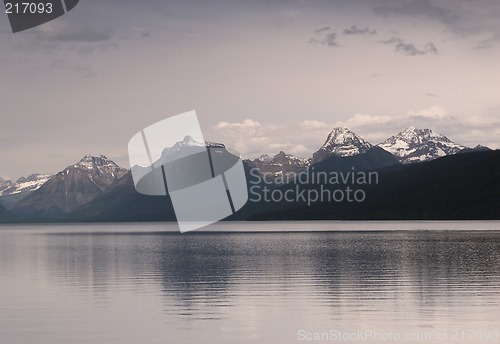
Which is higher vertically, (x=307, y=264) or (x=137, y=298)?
(x=137, y=298)

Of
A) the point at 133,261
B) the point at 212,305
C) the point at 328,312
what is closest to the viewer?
the point at 328,312

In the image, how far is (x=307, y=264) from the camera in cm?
8681

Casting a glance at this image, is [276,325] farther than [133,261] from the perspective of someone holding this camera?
No

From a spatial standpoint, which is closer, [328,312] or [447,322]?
[447,322]

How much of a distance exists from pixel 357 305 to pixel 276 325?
9226 millimetres

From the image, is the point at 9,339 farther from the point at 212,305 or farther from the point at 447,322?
the point at 447,322

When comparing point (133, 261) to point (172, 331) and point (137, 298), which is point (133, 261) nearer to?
point (137, 298)

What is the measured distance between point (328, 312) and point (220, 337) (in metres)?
10.5

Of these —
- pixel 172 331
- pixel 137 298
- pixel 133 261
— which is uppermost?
pixel 172 331

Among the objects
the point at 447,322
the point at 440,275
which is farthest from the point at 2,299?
the point at 440,275

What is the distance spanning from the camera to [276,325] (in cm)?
4216

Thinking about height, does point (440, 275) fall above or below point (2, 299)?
below

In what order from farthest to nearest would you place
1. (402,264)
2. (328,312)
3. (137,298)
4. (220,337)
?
(402,264) < (137,298) < (328,312) < (220,337)

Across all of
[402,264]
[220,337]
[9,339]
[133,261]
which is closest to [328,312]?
[220,337]
